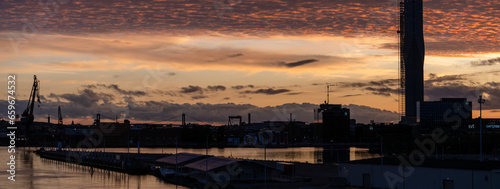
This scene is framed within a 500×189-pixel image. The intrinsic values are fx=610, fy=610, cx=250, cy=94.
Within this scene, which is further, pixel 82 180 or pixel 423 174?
pixel 82 180

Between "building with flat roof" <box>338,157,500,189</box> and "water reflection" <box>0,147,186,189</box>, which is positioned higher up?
"building with flat roof" <box>338,157,500,189</box>

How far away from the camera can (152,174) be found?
99.9m

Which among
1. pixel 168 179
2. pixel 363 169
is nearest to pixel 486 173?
pixel 363 169

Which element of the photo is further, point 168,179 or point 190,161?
point 190,161

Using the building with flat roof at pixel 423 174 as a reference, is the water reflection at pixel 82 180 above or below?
below

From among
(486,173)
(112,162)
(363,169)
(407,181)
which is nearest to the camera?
(486,173)

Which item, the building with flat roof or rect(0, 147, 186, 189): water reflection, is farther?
rect(0, 147, 186, 189): water reflection

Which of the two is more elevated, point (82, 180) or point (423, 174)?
point (423, 174)

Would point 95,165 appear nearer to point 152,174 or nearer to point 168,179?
point 152,174

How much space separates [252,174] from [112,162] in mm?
51282

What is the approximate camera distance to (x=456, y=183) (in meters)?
54.8

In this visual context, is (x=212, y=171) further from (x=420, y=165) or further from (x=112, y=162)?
(x=112, y=162)

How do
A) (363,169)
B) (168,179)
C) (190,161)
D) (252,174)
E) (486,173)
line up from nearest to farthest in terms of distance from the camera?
(486,173), (363,169), (252,174), (168,179), (190,161)

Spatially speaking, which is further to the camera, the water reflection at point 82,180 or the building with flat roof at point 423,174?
the water reflection at point 82,180
